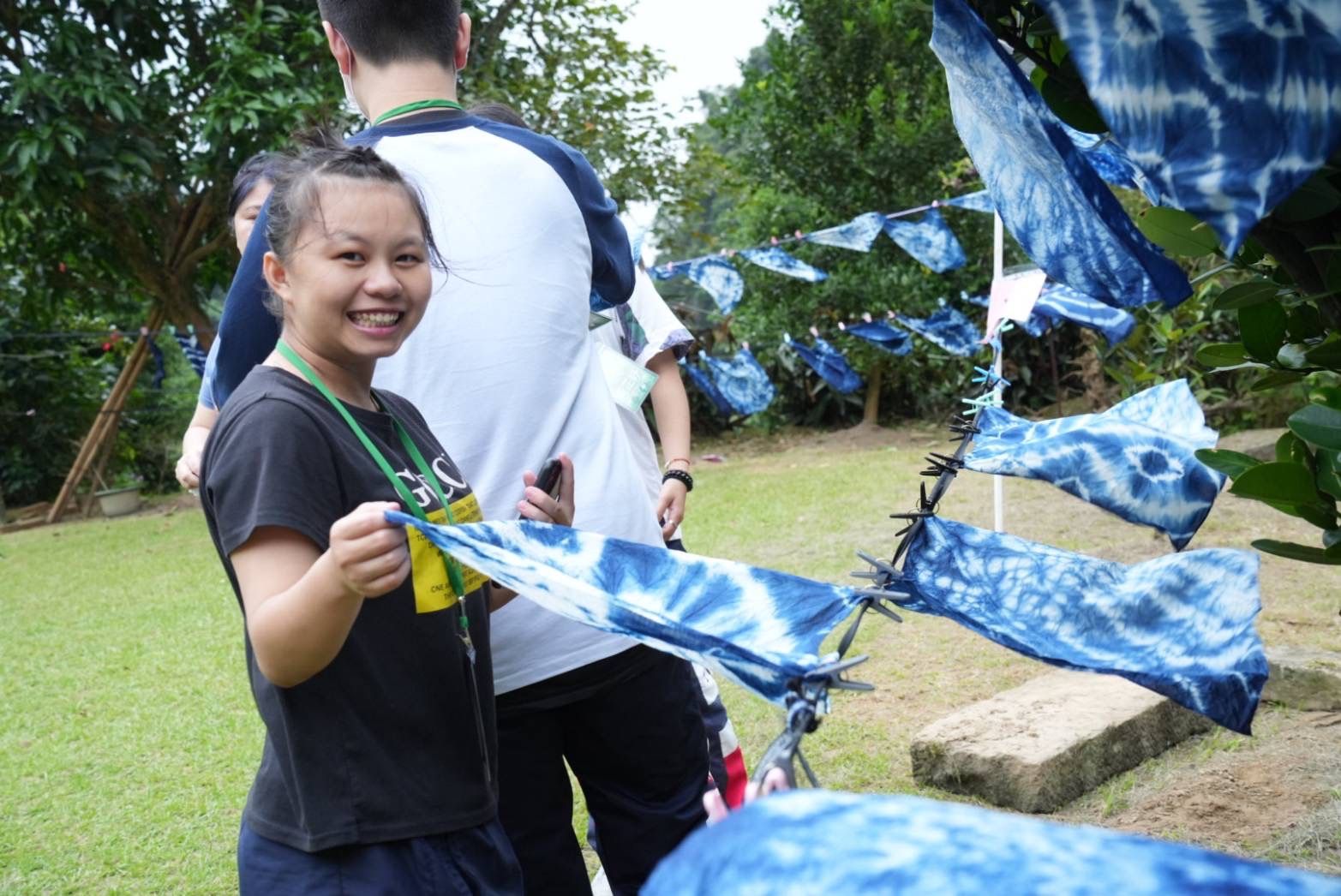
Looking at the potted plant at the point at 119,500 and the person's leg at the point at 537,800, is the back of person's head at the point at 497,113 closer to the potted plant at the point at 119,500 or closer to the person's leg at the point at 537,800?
the person's leg at the point at 537,800

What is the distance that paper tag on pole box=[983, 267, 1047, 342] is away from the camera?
3.60m

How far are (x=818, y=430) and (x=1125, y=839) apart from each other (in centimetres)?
1187

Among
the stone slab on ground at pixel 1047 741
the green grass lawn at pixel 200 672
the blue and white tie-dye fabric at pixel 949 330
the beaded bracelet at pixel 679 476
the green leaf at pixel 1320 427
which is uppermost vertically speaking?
the green leaf at pixel 1320 427

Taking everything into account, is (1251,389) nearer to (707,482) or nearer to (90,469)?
(707,482)

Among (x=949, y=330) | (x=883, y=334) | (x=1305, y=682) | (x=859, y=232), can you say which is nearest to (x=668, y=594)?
(x=1305, y=682)

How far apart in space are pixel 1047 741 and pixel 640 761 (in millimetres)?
1651

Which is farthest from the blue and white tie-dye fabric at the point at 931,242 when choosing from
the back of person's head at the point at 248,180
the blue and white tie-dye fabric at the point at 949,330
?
the back of person's head at the point at 248,180

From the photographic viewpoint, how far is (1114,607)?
4.27 ft

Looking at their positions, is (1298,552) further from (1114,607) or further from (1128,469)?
(1114,607)

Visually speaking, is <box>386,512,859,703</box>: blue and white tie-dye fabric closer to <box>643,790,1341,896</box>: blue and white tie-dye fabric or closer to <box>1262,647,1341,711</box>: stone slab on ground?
<box>643,790,1341,896</box>: blue and white tie-dye fabric

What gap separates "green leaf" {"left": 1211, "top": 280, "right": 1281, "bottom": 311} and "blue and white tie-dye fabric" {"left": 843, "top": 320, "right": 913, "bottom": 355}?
25.8ft

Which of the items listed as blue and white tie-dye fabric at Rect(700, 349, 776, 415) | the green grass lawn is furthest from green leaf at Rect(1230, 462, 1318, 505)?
blue and white tie-dye fabric at Rect(700, 349, 776, 415)

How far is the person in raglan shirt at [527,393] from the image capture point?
171 cm

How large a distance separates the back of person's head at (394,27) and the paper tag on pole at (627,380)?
0.75 meters
